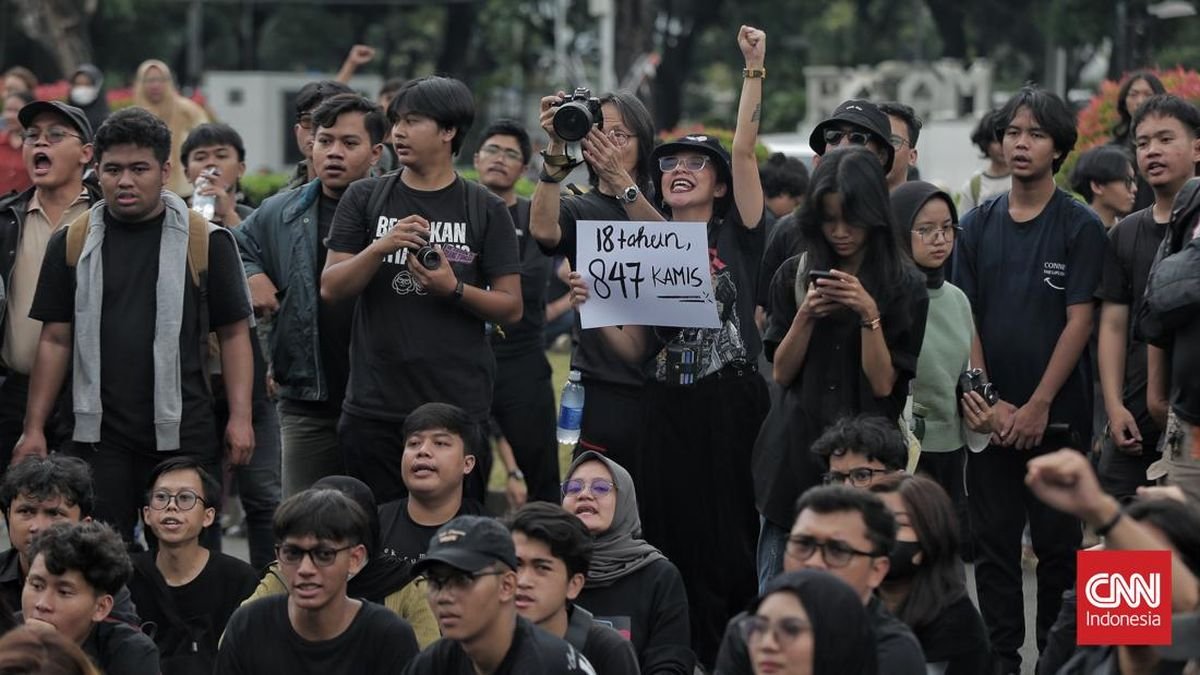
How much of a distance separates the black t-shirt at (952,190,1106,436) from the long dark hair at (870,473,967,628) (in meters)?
1.81

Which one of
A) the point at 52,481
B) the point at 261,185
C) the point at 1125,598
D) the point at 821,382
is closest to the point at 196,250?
the point at 52,481

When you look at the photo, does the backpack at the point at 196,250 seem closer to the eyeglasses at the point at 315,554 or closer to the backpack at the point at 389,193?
the backpack at the point at 389,193

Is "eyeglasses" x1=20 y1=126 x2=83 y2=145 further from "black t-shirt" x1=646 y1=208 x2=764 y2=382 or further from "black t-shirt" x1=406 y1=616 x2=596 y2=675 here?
"black t-shirt" x1=406 y1=616 x2=596 y2=675

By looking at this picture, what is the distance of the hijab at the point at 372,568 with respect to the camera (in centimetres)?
668

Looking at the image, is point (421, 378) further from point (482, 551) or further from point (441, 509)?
point (482, 551)

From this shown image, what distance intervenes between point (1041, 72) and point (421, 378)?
37960mm

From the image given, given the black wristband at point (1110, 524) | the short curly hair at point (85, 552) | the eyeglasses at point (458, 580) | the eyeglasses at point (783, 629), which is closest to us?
the black wristband at point (1110, 524)

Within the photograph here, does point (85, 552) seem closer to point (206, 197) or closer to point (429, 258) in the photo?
point (429, 258)

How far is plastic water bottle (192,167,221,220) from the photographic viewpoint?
9320 millimetres

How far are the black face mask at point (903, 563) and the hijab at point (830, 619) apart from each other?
Answer: 2.92 ft

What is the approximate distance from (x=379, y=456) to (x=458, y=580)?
2052mm

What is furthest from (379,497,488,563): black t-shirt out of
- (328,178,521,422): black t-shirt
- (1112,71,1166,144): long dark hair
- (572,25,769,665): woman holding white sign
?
(1112,71,1166,144): long dark hair

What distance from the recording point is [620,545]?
6801 mm

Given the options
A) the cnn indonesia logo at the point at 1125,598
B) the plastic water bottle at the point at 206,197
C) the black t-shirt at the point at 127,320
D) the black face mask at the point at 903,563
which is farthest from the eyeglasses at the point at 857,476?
the plastic water bottle at the point at 206,197
